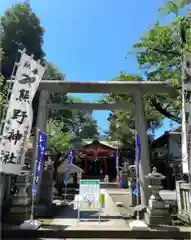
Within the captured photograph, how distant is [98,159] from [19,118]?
25907 millimetres

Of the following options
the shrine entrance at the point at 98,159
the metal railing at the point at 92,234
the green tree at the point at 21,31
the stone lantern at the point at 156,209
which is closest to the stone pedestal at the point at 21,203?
the metal railing at the point at 92,234

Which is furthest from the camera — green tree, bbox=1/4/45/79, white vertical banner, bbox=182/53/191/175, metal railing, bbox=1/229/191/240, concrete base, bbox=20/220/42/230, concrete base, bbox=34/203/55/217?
green tree, bbox=1/4/45/79

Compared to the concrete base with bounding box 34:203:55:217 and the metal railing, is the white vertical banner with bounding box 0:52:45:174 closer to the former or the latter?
the metal railing

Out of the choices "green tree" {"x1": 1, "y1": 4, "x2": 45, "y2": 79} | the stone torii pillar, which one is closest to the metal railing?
the stone torii pillar

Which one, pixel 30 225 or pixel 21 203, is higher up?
pixel 21 203

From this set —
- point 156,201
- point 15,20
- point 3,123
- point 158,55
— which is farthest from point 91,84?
point 15,20

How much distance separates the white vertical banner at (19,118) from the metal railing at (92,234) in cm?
192

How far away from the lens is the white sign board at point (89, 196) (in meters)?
8.00

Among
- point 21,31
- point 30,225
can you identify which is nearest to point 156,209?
point 30,225

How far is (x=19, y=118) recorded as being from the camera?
707 cm

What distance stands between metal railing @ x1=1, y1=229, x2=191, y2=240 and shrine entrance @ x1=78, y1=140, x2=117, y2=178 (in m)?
23.5

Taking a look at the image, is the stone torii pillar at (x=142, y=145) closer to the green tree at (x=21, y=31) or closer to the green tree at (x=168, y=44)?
the green tree at (x=168, y=44)

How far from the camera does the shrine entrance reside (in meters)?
31.7

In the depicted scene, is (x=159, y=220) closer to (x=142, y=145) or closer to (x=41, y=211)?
(x=142, y=145)
